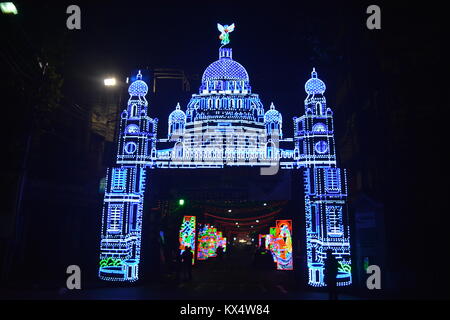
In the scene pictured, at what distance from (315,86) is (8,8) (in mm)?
13337

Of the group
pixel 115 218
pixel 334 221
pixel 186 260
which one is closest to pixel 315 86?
pixel 334 221

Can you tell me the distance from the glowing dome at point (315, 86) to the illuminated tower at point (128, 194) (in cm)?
705

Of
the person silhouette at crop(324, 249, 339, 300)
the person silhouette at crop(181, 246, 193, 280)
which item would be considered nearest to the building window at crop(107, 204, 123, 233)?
the person silhouette at crop(181, 246, 193, 280)

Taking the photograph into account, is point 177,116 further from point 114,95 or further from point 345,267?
point 345,267

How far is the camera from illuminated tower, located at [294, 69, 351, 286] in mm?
13117

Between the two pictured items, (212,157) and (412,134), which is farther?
(212,157)

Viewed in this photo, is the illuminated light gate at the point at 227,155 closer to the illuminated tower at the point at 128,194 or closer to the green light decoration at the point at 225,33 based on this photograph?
the illuminated tower at the point at 128,194

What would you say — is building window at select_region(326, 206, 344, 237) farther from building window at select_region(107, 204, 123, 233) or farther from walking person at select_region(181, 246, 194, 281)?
building window at select_region(107, 204, 123, 233)

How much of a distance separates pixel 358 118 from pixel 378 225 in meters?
5.18

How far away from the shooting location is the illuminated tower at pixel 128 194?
13.8 m

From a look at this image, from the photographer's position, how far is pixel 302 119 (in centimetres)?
1434

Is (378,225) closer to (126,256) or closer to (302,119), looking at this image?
(302,119)

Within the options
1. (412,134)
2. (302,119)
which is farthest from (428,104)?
(302,119)

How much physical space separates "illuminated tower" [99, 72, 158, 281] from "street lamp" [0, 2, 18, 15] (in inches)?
218
